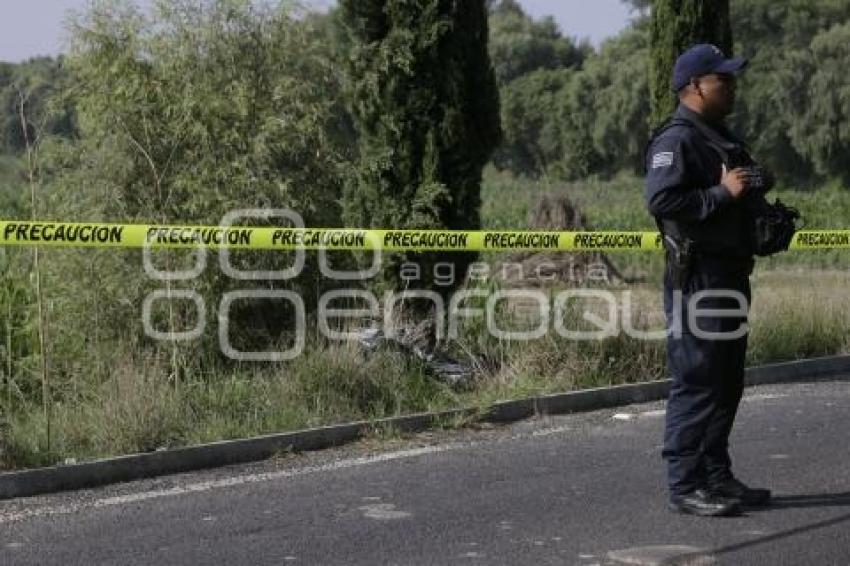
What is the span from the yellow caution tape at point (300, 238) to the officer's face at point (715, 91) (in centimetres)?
343

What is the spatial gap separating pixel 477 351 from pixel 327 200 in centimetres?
173

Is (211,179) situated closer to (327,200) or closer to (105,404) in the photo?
(327,200)

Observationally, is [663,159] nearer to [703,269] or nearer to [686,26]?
[703,269]

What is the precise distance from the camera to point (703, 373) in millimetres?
6168

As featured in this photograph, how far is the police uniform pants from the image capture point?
20.2 feet

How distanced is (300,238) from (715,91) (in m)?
3.53

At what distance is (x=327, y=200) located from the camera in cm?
1053

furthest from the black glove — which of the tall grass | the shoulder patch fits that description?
the tall grass

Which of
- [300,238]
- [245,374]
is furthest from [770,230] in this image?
[245,374]

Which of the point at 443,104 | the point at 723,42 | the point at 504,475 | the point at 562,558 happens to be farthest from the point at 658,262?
the point at 562,558

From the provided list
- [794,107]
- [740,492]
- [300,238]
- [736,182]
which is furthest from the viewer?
[794,107]

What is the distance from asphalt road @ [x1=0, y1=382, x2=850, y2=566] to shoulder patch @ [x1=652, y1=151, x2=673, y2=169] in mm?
1640

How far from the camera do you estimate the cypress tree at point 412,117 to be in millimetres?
10359

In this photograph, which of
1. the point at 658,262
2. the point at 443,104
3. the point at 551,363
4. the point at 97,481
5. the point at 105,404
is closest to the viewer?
the point at 97,481
